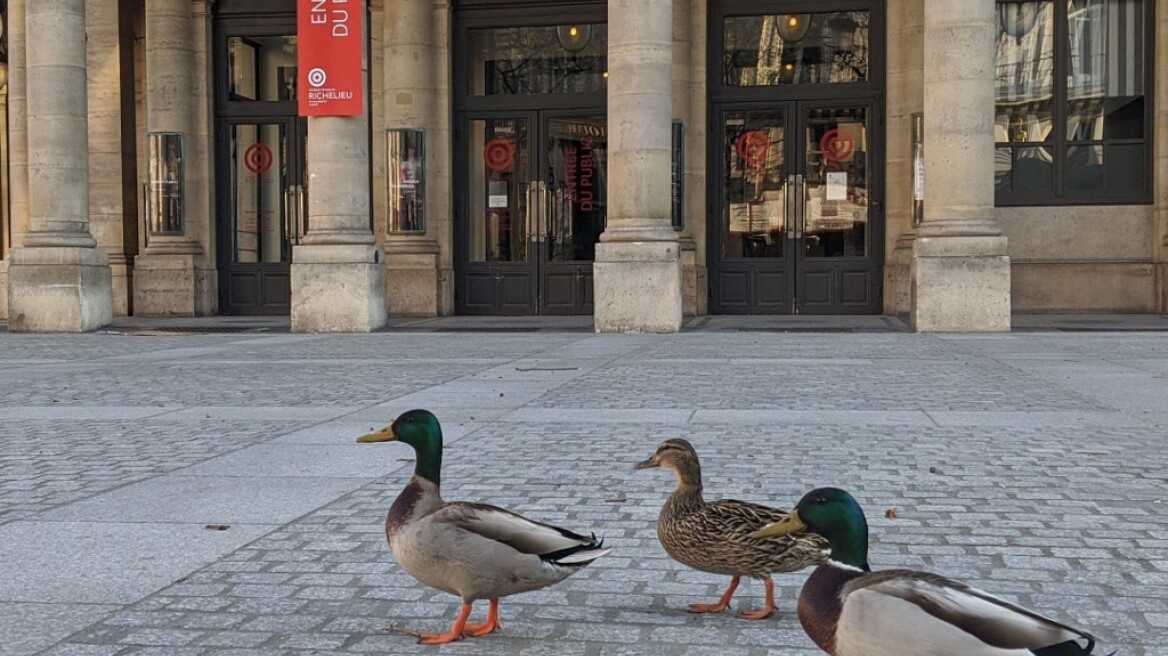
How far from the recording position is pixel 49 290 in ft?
66.3

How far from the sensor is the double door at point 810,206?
22734 millimetres

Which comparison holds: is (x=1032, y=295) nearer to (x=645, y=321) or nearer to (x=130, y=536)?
(x=645, y=321)

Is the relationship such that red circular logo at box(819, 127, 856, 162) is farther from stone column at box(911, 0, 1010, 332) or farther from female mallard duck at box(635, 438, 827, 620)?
female mallard duck at box(635, 438, 827, 620)

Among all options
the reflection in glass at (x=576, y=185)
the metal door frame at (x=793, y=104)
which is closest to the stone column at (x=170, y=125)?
the reflection in glass at (x=576, y=185)

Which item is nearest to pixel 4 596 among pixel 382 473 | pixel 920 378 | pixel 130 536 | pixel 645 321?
pixel 130 536

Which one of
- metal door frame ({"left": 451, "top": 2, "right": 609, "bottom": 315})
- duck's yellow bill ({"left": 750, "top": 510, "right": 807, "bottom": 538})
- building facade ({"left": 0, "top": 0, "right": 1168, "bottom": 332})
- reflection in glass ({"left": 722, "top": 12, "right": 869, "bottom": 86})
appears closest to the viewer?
duck's yellow bill ({"left": 750, "top": 510, "right": 807, "bottom": 538})

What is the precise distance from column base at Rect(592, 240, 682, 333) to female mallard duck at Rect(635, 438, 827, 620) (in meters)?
14.6

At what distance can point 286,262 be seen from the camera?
970 inches

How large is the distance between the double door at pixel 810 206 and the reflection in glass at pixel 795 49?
57 cm

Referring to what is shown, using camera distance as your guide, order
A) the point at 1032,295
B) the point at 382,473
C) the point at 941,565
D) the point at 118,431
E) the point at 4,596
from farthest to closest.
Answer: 1. the point at 1032,295
2. the point at 118,431
3. the point at 382,473
4. the point at 941,565
5. the point at 4,596

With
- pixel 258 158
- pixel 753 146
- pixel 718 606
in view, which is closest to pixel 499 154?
pixel 753 146

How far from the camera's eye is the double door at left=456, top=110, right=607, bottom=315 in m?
23.5

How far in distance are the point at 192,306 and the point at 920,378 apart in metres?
16.3

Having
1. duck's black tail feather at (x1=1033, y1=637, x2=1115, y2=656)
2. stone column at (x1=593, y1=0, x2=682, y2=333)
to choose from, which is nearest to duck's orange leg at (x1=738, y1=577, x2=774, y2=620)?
duck's black tail feather at (x1=1033, y1=637, x2=1115, y2=656)
